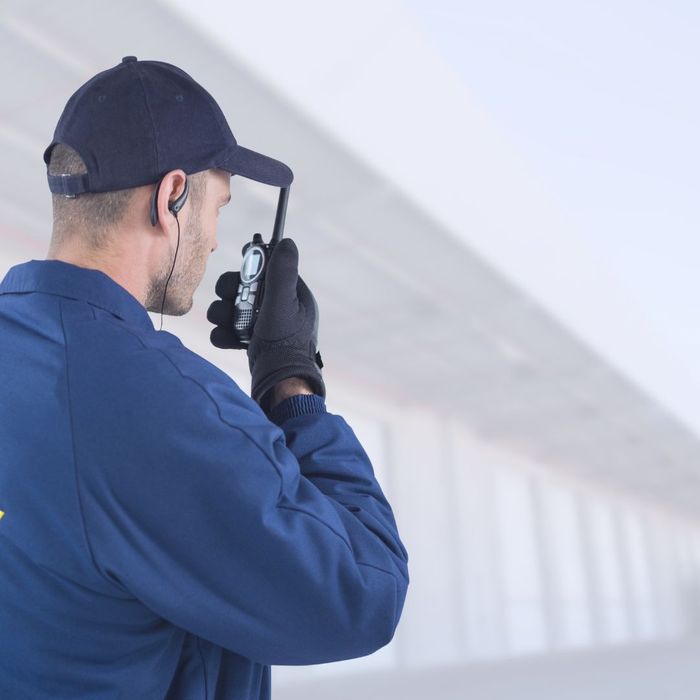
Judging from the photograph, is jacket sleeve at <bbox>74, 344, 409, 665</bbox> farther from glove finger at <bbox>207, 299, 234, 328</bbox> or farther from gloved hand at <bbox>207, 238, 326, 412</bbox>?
glove finger at <bbox>207, 299, 234, 328</bbox>

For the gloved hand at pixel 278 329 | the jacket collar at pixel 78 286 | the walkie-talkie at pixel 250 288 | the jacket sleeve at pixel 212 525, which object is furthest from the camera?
the walkie-talkie at pixel 250 288

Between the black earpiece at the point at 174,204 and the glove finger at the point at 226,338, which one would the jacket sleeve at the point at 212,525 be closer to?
the black earpiece at the point at 174,204

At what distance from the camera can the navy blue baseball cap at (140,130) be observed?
122 cm

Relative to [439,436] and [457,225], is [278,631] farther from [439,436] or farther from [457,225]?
[439,436]

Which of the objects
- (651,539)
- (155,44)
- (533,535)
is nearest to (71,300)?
(155,44)

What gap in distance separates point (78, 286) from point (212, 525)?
37cm

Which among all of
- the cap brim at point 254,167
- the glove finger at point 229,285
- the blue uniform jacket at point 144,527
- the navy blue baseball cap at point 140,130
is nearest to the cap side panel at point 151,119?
the navy blue baseball cap at point 140,130

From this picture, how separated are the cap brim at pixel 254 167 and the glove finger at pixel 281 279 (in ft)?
0.35

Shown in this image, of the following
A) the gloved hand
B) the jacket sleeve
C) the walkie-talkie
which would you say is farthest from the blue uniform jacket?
the walkie-talkie

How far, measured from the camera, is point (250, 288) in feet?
4.91

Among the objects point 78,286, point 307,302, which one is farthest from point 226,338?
point 78,286

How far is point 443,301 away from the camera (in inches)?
367

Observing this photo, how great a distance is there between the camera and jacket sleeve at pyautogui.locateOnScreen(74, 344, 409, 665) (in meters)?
0.99

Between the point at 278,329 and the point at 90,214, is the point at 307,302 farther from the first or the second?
the point at 90,214
